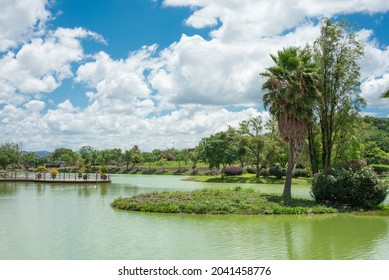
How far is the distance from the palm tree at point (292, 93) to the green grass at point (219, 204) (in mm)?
3974

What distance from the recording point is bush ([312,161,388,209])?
2761 cm

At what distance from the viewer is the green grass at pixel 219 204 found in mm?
25641

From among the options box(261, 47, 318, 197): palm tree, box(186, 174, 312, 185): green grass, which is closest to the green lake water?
box(261, 47, 318, 197): palm tree

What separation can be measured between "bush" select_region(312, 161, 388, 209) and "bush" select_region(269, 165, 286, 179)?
142ft

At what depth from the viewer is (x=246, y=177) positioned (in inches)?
2921

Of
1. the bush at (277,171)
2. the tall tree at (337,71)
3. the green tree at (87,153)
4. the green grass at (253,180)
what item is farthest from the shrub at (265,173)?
the green tree at (87,153)

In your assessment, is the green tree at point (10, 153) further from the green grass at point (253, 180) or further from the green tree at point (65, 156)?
the green grass at point (253, 180)

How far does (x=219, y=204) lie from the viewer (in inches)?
1027

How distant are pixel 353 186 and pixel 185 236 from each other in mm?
14801

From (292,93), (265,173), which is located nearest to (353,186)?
(292,93)

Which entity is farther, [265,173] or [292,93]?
[265,173]

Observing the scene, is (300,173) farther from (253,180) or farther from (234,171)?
(234,171)

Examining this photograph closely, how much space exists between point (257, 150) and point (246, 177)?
20.3ft
